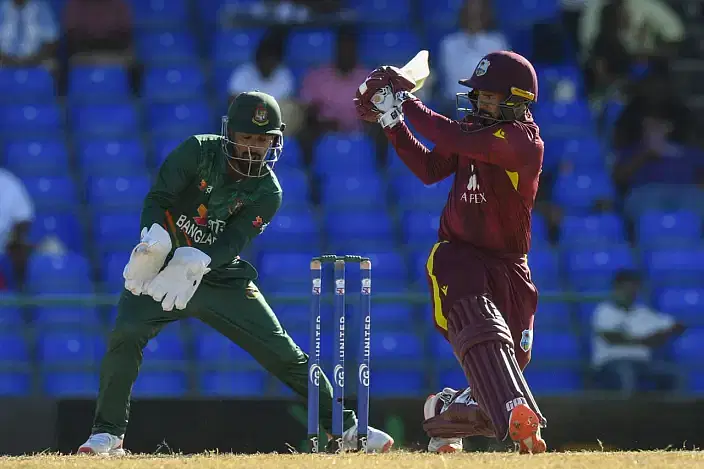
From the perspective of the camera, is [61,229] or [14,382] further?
[61,229]

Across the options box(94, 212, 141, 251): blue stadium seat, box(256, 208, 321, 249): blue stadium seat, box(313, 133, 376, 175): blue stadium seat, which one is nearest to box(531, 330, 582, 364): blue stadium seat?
box(256, 208, 321, 249): blue stadium seat

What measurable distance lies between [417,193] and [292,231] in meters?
1.00

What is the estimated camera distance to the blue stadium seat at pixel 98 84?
38.0 ft

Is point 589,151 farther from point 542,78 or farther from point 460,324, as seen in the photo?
point 460,324

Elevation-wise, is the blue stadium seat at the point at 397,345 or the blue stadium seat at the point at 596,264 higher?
the blue stadium seat at the point at 596,264

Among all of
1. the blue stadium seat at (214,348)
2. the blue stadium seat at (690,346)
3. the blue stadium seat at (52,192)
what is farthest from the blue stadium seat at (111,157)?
the blue stadium seat at (690,346)

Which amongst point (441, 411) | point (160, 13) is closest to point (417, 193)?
point (160, 13)

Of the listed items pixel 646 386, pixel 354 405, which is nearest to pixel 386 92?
pixel 354 405

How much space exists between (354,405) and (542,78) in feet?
13.5

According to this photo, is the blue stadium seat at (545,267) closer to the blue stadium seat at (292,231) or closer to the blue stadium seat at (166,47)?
the blue stadium seat at (292,231)

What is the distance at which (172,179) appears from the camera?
21.7 ft

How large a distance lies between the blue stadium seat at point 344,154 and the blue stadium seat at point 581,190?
1452mm

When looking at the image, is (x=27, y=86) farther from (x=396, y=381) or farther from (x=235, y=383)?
(x=396, y=381)

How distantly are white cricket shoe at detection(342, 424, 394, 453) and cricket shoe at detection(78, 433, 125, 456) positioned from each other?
1.07 m
